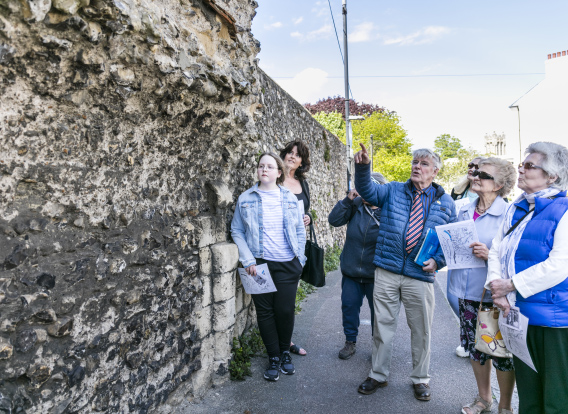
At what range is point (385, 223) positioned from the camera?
3562 millimetres

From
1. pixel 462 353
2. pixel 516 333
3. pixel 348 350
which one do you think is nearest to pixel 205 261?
pixel 348 350

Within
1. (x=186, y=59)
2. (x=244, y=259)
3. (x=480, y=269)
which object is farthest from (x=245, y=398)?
(x=186, y=59)

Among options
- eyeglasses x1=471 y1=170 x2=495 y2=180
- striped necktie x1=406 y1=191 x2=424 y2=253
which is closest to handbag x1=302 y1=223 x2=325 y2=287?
striped necktie x1=406 y1=191 x2=424 y2=253

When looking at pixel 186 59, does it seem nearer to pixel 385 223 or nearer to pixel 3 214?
pixel 3 214

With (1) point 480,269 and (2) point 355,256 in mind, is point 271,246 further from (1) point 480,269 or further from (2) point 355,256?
(1) point 480,269

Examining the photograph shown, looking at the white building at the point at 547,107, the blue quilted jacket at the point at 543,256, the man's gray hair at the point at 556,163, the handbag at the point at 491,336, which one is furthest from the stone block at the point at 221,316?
the white building at the point at 547,107

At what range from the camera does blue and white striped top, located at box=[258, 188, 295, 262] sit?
12.2 feet

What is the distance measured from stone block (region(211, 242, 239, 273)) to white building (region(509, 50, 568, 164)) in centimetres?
2511

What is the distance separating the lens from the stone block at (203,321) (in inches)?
134

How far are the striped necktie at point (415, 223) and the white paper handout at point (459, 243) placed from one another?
0.25m

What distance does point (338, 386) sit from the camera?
360 centimetres

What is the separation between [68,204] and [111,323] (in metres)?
0.76

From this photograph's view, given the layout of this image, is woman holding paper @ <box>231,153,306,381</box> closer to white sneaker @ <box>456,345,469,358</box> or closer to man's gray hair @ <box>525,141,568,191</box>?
white sneaker @ <box>456,345,469,358</box>

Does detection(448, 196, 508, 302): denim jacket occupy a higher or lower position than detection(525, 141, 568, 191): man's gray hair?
lower
